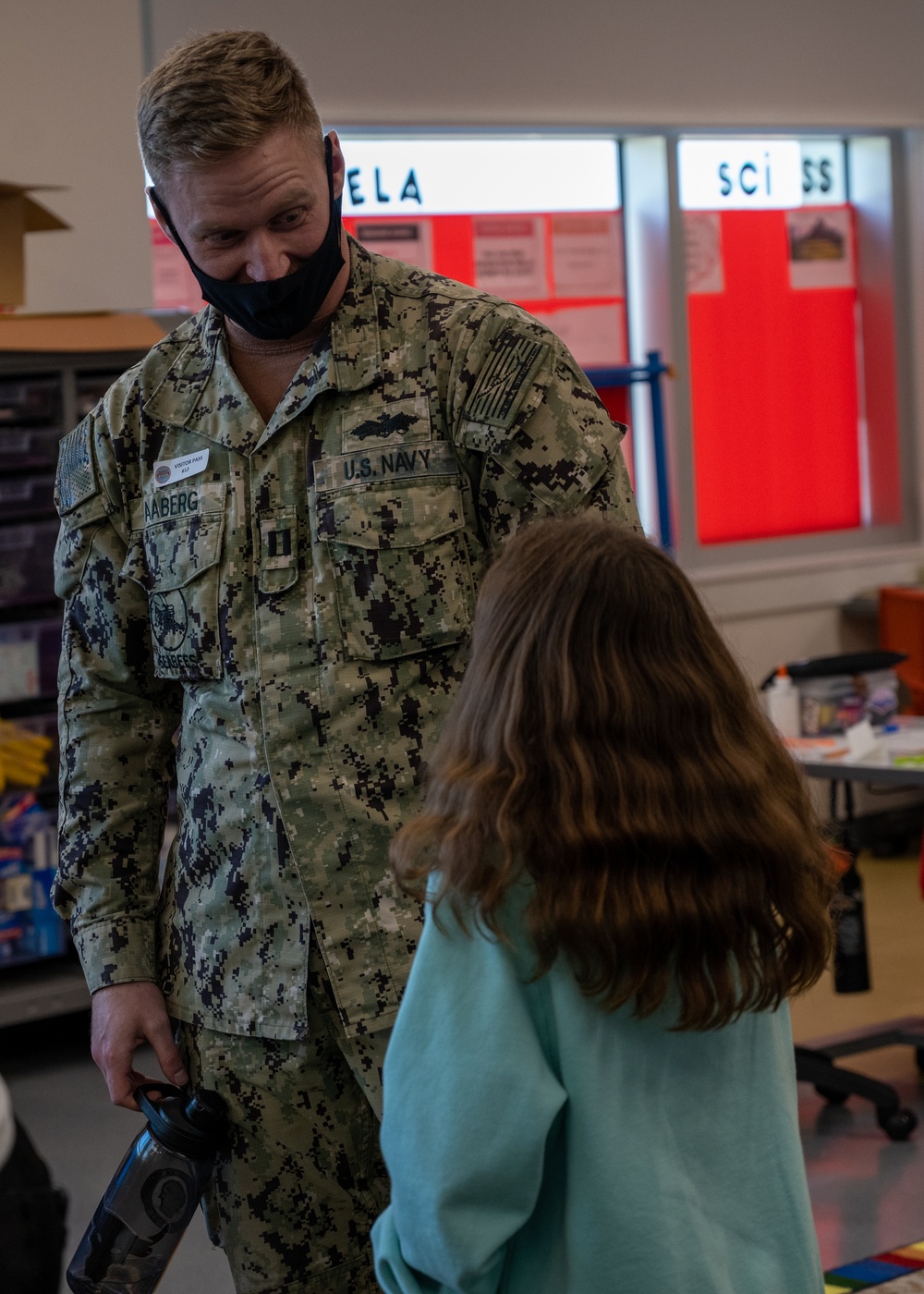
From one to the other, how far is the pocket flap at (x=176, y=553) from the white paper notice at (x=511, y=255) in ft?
11.9

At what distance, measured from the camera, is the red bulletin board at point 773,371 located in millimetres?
5266

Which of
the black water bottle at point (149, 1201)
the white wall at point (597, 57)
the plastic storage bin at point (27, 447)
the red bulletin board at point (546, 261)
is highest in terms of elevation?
the white wall at point (597, 57)

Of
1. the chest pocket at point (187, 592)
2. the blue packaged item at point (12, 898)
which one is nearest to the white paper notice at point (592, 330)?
the blue packaged item at point (12, 898)

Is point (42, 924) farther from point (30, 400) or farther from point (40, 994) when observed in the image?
point (30, 400)

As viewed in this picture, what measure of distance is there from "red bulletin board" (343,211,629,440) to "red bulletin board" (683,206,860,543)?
0.32 meters

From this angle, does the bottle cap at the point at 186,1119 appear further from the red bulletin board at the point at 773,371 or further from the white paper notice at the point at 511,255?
the red bulletin board at the point at 773,371

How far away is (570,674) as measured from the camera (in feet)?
3.17

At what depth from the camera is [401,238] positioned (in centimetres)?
470

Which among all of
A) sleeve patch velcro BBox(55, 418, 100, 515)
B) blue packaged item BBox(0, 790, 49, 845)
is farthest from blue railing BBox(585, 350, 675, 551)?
sleeve patch velcro BBox(55, 418, 100, 515)

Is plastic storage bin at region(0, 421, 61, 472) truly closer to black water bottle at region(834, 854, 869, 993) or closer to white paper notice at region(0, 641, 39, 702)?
white paper notice at region(0, 641, 39, 702)

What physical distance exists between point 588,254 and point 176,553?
3.98 m

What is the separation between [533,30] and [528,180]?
1.61 ft

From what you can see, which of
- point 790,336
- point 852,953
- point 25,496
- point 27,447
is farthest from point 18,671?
point 790,336

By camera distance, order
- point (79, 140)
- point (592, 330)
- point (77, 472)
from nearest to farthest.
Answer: point (77, 472), point (79, 140), point (592, 330)
